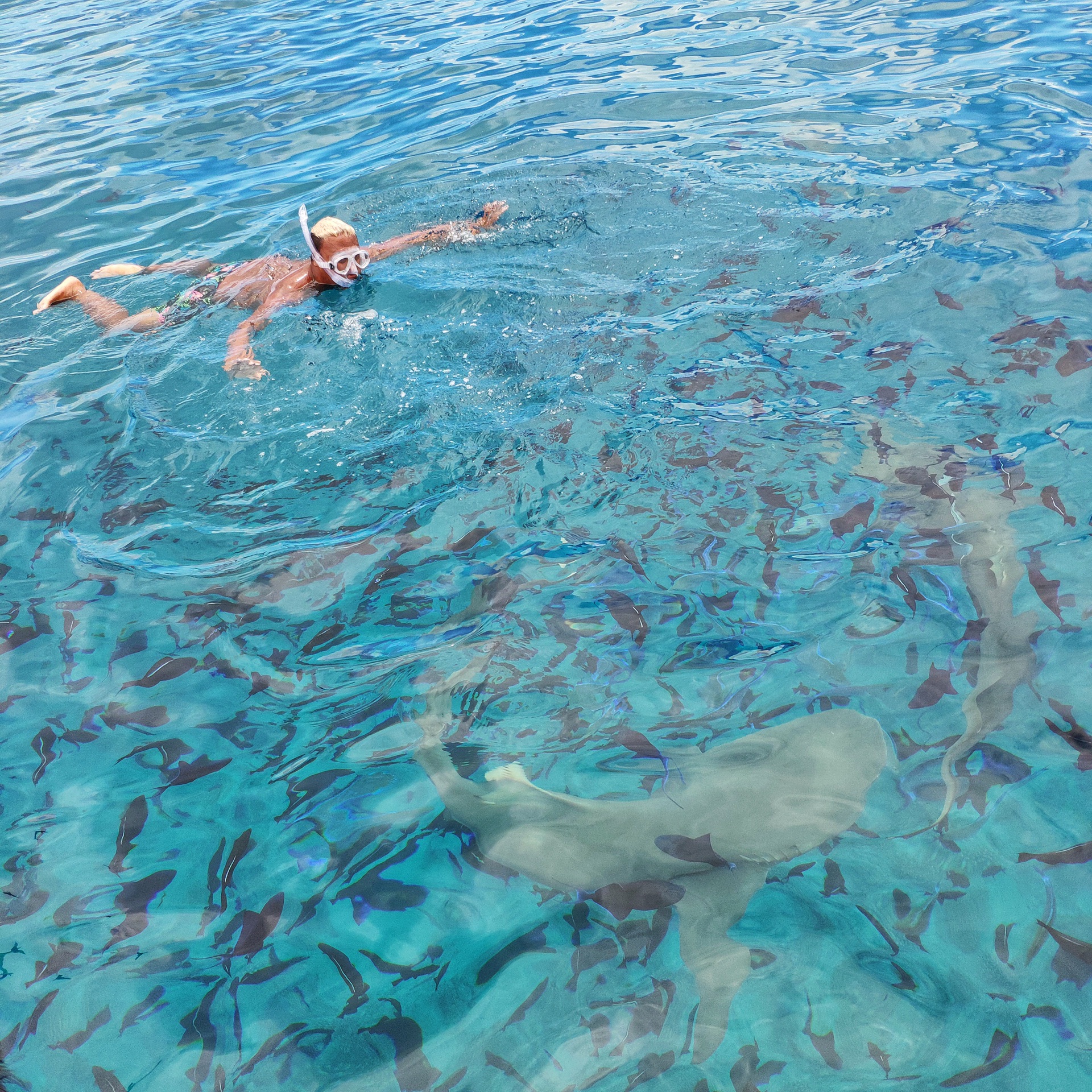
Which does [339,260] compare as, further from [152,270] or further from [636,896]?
[636,896]

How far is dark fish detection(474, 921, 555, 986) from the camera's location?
255 cm

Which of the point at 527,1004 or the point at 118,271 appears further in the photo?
the point at 118,271

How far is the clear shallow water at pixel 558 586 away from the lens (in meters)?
2.46

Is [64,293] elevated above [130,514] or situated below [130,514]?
above

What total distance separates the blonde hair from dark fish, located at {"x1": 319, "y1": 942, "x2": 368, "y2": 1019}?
18.2ft

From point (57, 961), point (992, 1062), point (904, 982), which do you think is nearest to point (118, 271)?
point (57, 961)

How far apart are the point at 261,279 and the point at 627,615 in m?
4.96

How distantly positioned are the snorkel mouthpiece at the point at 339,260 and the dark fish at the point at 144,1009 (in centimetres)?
543

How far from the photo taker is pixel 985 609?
3.40 metres

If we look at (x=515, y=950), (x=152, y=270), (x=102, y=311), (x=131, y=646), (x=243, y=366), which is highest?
(x=152, y=270)

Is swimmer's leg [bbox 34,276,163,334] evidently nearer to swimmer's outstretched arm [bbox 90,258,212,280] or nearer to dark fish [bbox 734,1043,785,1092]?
swimmer's outstretched arm [bbox 90,258,212,280]

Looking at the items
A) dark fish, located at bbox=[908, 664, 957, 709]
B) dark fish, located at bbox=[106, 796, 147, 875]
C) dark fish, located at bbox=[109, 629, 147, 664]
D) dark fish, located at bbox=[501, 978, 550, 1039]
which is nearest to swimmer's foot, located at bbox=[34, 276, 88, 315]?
dark fish, located at bbox=[109, 629, 147, 664]

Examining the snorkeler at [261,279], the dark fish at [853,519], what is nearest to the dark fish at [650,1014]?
the dark fish at [853,519]

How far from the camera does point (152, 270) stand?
7367mm
